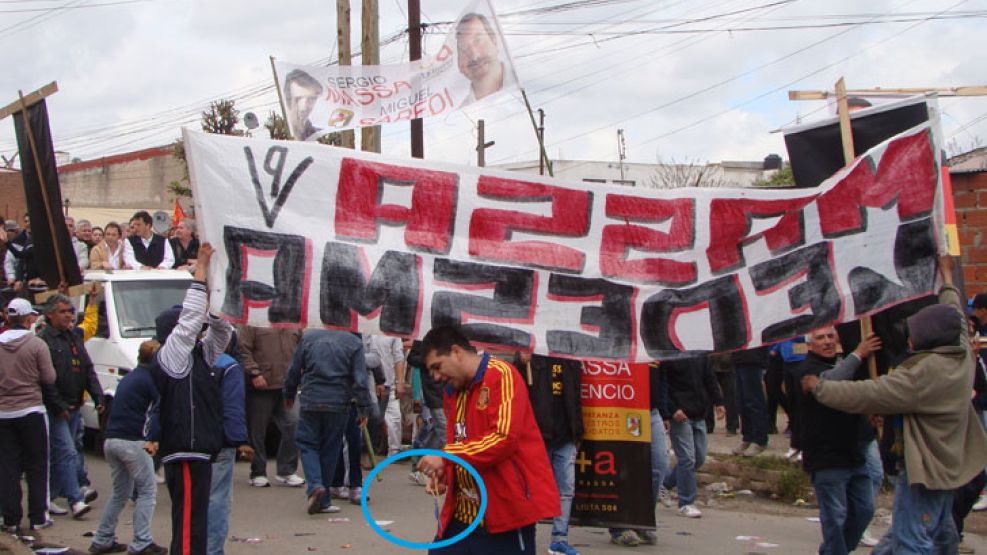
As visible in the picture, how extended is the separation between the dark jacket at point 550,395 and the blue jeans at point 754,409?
16.3ft

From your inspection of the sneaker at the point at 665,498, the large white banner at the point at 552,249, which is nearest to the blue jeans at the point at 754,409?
the sneaker at the point at 665,498

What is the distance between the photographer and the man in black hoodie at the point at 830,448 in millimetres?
6715

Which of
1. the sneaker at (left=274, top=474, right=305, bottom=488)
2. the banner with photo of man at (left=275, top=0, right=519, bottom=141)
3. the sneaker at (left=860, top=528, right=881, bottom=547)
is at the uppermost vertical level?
the banner with photo of man at (left=275, top=0, right=519, bottom=141)

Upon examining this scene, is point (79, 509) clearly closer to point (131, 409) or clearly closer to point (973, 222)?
point (131, 409)

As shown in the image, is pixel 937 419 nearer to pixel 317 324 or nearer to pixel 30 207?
pixel 317 324

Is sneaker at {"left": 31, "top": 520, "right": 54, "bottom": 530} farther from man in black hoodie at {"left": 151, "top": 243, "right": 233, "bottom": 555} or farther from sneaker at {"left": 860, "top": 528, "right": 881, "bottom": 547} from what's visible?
sneaker at {"left": 860, "top": 528, "right": 881, "bottom": 547}

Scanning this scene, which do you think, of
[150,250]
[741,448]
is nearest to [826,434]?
[741,448]

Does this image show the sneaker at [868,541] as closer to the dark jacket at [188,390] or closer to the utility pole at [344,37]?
the dark jacket at [188,390]

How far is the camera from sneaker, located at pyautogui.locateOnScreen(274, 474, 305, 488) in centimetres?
1161

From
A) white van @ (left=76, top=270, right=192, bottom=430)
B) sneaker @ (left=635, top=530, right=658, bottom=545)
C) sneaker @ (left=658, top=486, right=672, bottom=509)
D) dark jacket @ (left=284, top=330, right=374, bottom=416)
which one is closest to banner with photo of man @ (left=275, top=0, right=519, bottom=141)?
white van @ (left=76, top=270, right=192, bottom=430)

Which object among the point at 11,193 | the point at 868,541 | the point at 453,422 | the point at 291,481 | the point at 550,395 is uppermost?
the point at 11,193

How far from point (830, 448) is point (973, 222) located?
629 centimetres

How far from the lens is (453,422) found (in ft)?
17.7

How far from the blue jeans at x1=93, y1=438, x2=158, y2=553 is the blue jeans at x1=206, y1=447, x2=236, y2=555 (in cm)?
103
